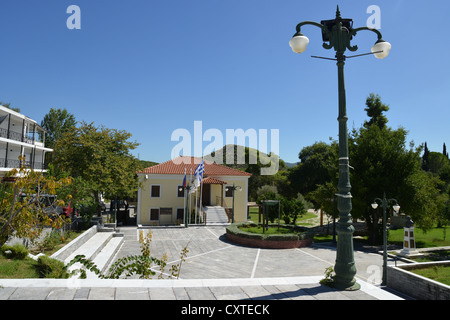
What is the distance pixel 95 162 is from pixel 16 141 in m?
20.3

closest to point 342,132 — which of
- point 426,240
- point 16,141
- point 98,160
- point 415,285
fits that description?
point 415,285

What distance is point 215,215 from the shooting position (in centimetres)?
2869

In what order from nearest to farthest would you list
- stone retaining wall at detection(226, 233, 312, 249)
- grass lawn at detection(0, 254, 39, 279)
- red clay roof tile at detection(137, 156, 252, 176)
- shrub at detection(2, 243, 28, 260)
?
1. grass lawn at detection(0, 254, 39, 279)
2. shrub at detection(2, 243, 28, 260)
3. stone retaining wall at detection(226, 233, 312, 249)
4. red clay roof tile at detection(137, 156, 252, 176)

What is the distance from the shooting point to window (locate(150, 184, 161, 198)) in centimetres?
2888

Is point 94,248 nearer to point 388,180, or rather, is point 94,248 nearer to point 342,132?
point 342,132

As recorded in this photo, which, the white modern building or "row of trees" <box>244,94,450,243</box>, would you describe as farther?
the white modern building

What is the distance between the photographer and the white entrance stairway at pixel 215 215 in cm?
2777

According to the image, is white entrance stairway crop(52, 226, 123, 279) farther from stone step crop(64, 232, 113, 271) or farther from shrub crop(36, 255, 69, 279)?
shrub crop(36, 255, 69, 279)

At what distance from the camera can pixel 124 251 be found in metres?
16.0

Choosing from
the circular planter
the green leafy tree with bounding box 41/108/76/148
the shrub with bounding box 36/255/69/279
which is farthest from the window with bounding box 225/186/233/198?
the green leafy tree with bounding box 41/108/76/148

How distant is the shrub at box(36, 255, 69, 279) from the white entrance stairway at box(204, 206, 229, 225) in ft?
65.2
